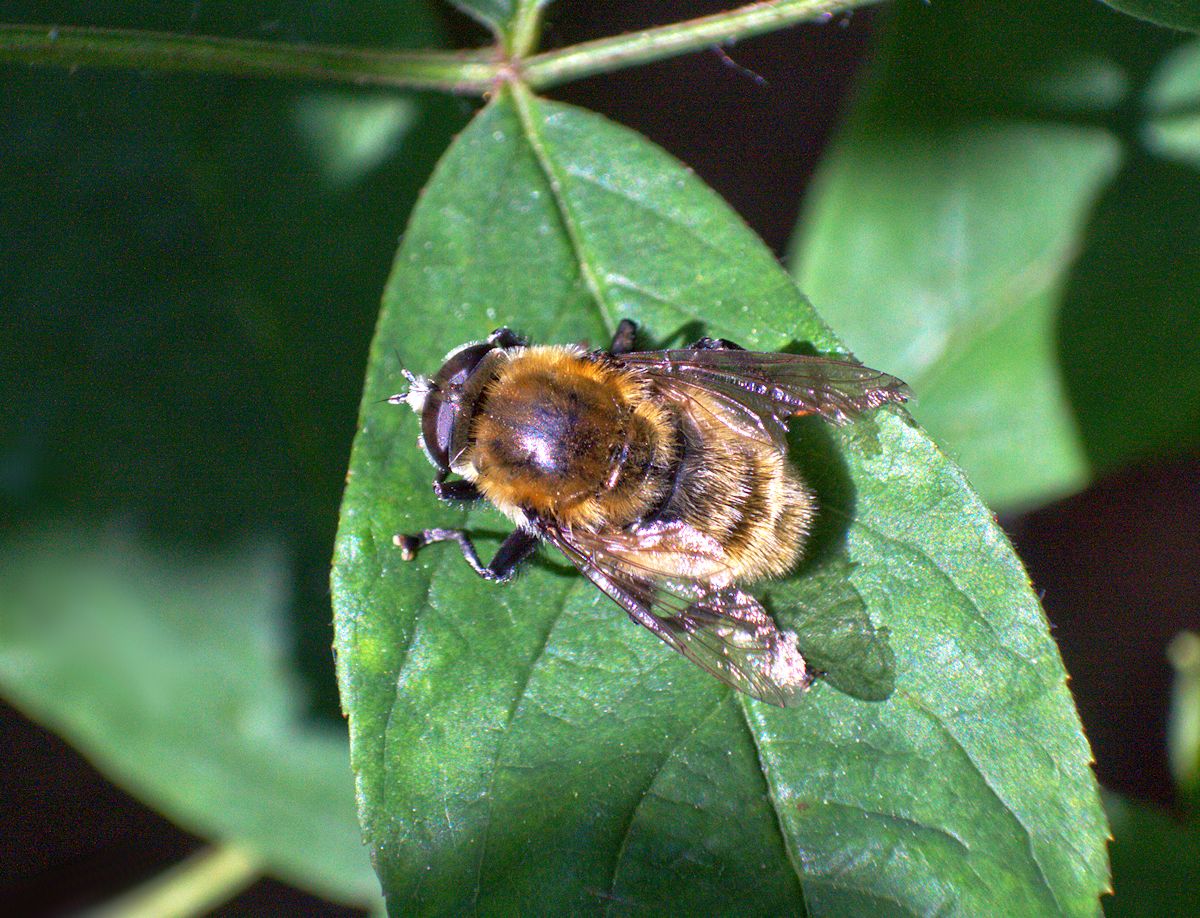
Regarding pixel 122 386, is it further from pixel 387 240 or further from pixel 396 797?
pixel 396 797

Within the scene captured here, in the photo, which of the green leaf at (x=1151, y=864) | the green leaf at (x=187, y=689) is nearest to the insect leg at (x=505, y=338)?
the green leaf at (x=187, y=689)

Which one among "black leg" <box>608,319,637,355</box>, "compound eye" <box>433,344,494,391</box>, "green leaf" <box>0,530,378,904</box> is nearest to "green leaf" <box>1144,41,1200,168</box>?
"black leg" <box>608,319,637,355</box>

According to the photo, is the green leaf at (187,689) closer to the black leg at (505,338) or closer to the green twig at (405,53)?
the black leg at (505,338)

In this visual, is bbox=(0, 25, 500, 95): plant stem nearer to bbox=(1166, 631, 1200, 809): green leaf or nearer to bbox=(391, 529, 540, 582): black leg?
bbox=(391, 529, 540, 582): black leg

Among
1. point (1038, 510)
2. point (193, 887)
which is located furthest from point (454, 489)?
point (1038, 510)

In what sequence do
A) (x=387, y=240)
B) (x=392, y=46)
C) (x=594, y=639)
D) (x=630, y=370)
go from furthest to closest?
(x=387, y=240) → (x=392, y=46) → (x=630, y=370) → (x=594, y=639)

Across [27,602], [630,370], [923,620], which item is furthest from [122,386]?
[923,620]
